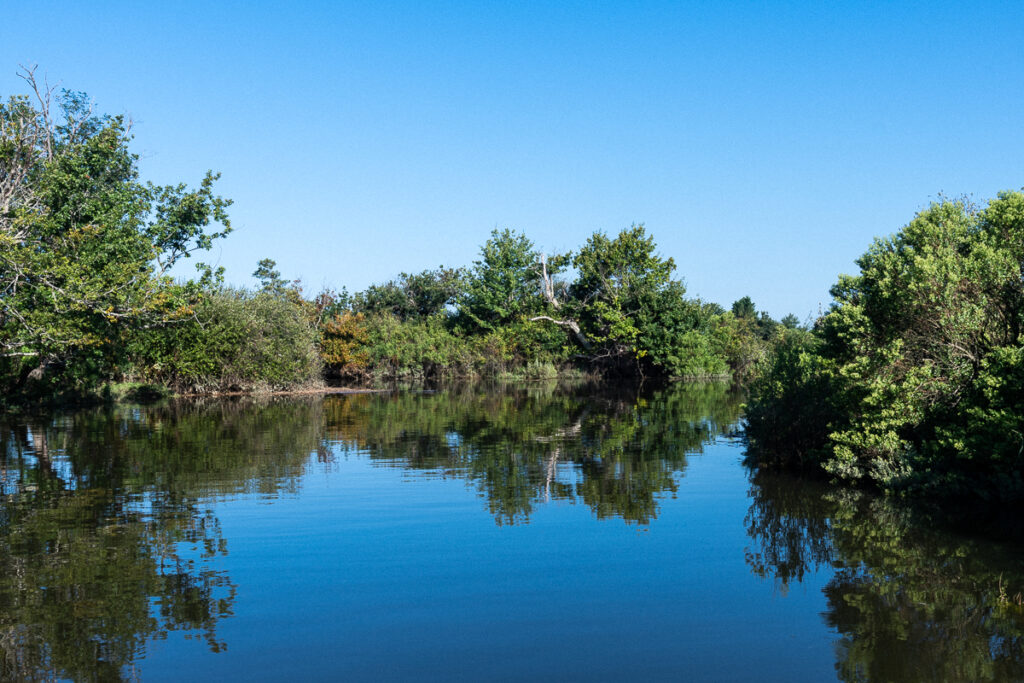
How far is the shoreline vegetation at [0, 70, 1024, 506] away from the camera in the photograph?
11.8m

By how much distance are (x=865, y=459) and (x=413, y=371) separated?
42756 millimetres

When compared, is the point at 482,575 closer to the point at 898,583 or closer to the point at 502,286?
the point at 898,583

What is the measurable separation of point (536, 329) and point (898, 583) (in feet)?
151

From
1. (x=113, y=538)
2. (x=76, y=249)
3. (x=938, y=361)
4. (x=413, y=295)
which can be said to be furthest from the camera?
(x=413, y=295)

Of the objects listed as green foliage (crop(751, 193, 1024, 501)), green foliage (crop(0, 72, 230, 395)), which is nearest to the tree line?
green foliage (crop(0, 72, 230, 395))

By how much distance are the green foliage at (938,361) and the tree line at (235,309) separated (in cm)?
1034

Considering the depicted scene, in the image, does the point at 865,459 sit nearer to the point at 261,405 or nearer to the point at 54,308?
the point at 54,308

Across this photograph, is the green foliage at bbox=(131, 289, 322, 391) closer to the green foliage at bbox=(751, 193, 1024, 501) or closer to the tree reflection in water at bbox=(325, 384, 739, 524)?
the tree reflection in water at bbox=(325, 384, 739, 524)

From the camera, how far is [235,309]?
40.2 metres

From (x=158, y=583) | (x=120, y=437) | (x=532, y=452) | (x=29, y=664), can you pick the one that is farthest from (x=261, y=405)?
(x=29, y=664)

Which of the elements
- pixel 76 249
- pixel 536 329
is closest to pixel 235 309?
pixel 76 249

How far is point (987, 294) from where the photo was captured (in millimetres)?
11906

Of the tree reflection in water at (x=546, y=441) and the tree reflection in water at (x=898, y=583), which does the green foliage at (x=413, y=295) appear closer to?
the tree reflection in water at (x=546, y=441)

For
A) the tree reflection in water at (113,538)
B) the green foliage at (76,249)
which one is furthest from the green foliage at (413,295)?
the tree reflection in water at (113,538)
